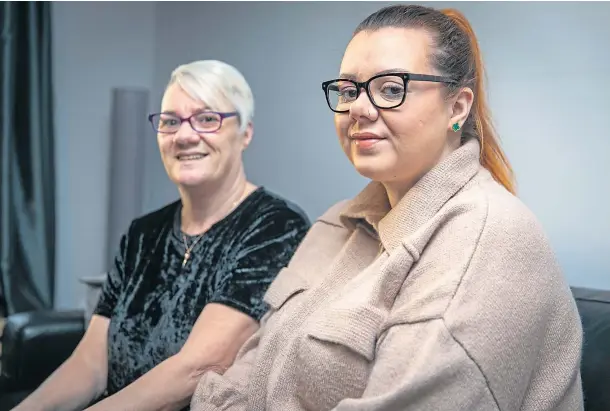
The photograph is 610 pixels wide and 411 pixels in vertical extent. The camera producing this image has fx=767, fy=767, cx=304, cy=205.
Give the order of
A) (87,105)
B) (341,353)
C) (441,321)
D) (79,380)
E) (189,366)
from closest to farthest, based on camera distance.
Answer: (441,321)
(341,353)
(189,366)
(79,380)
(87,105)

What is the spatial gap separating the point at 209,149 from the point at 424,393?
111cm

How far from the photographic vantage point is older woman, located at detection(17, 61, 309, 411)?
1.87m

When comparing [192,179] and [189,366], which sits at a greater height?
[192,179]

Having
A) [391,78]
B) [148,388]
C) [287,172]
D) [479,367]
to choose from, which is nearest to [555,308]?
[479,367]

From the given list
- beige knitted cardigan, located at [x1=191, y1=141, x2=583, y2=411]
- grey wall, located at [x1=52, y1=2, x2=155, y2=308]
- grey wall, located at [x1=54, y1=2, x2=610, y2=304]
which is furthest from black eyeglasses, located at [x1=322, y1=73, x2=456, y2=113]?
grey wall, located at [x1=52, y1=2, x2=155, y2=308]

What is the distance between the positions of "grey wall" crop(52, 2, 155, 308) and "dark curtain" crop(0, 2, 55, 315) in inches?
6.7

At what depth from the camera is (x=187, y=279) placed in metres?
1.98

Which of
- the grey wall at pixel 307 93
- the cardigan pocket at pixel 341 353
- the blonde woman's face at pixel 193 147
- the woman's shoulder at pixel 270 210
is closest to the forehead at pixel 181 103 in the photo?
the blonde woman's face at pixel 193 147

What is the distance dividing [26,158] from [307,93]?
128 centimetres

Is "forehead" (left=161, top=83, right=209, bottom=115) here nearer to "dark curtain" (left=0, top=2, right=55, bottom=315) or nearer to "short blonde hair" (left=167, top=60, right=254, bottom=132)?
"short blonde hair" (left=167, top=60, right=254, bottom=132)

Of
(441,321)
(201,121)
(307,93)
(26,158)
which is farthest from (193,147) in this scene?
(26,158)

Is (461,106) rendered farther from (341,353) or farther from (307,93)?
(307,93)

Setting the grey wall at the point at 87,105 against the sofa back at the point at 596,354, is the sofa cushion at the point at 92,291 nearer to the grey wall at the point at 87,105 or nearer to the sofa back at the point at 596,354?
the grey wall at the point at 87,105

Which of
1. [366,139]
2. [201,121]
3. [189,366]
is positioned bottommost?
[189,366]
